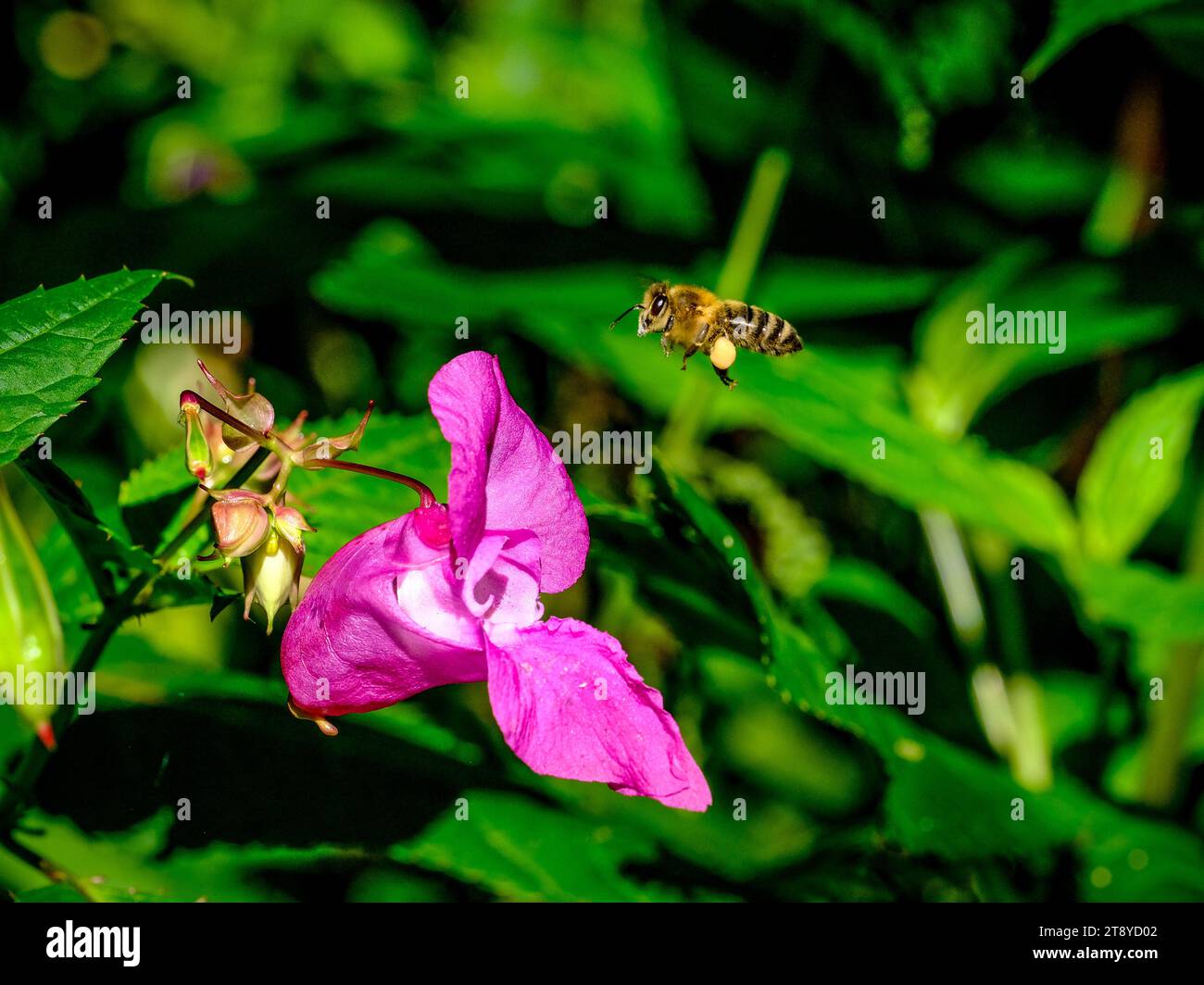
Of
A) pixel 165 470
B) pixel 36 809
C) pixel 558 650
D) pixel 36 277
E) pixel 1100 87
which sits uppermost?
pixel 1100 87

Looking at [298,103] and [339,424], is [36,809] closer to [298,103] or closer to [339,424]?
[339,424]

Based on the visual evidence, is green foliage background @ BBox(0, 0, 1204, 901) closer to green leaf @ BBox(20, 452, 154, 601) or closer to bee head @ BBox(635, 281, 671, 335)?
green leaf @ BBox(20, 452, 154, 601)

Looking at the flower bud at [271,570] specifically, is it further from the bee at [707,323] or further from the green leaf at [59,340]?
the bee at [707,323]

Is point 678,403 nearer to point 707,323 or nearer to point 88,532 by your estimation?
point 707,323

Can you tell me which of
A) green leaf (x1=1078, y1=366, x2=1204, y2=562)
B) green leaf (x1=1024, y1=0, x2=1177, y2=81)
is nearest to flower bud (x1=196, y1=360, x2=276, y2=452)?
green leaf (x1=1024, y1=0, x2=1177, y2=81)

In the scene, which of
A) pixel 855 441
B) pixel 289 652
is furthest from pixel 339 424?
pixel 855 441

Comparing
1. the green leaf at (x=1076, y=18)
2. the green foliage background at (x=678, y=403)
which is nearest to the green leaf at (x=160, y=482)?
the green foliage background at (x=678, y=403)

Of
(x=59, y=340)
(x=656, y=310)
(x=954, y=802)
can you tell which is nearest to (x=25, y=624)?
(x=59, y=340)
